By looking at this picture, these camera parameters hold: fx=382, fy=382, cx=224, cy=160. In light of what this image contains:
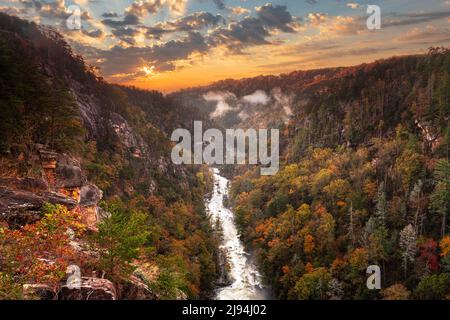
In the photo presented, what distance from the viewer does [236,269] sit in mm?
91188

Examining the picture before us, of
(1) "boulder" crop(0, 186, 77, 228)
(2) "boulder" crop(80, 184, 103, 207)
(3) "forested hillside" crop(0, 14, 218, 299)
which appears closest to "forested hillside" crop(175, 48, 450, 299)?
(3) "forested hillside" crop(0, 14, 218, 299)

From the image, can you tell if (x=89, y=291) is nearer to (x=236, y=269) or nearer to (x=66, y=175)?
(x=66, y=175)

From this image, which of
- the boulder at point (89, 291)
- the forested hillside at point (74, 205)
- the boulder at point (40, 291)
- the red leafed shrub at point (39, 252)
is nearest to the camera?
the boulder at point (40, 291)

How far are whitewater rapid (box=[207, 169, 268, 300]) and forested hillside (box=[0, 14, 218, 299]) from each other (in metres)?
5.04

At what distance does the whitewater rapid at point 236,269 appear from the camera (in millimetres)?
77250

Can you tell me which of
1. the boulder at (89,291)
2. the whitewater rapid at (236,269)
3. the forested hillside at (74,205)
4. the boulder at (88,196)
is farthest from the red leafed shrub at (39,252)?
the whitewater rapid at (236,269)

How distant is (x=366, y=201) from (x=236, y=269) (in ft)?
118

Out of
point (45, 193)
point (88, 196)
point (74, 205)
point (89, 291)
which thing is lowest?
point (88, 196)

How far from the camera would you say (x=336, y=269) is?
78.2 m

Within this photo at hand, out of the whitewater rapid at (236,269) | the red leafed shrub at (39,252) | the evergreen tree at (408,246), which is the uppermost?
the red leafed shrub at (39,252)

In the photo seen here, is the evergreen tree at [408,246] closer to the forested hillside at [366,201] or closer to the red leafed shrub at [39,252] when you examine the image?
the forested hillside at [366,201]

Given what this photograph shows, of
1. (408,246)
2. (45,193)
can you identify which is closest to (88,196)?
(45,193)

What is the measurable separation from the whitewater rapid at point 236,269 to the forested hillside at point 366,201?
3.48 metres
